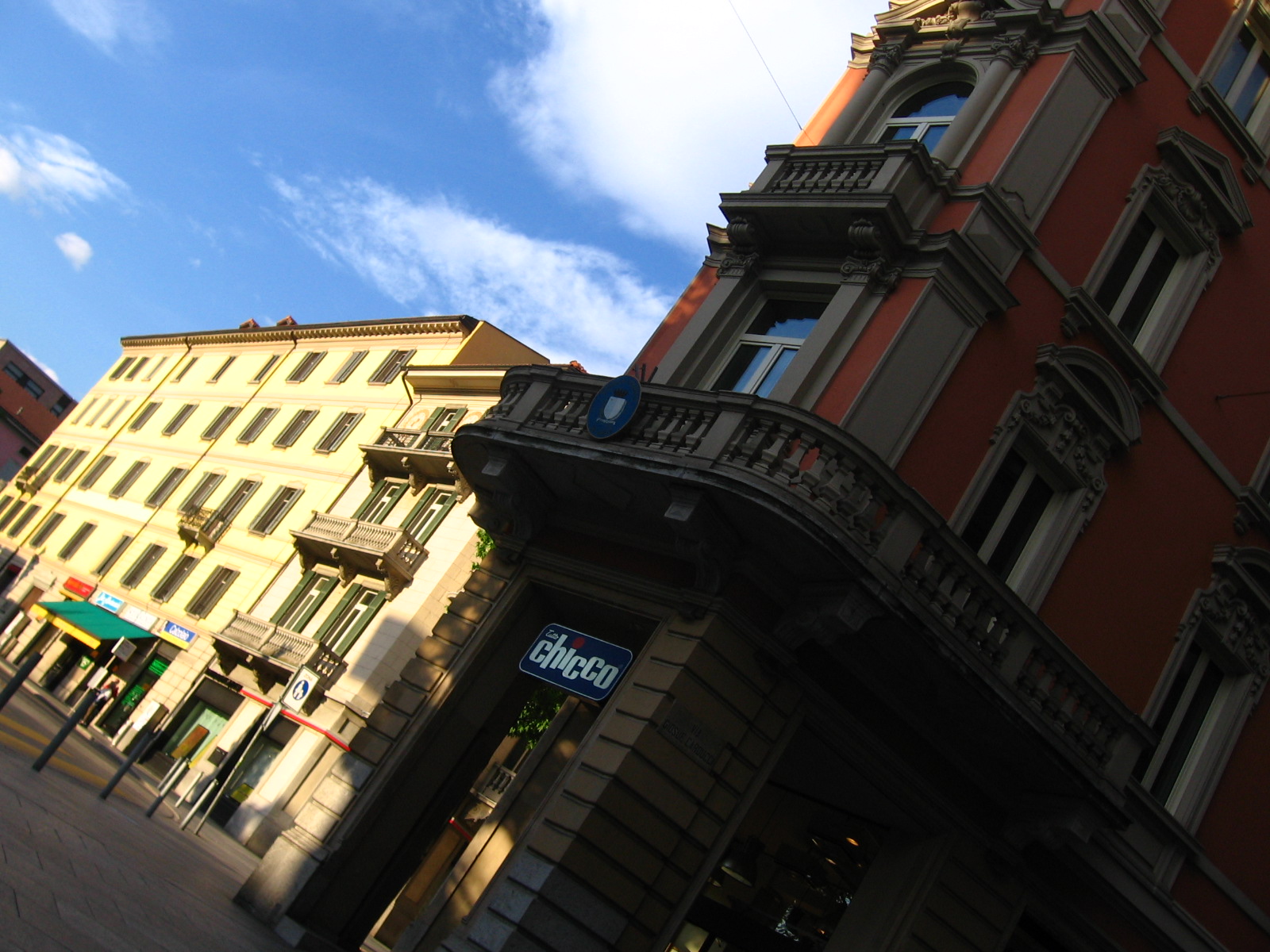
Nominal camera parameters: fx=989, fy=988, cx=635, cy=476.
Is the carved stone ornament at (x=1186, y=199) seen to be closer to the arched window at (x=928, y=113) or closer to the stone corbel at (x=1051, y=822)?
the arched window at (x=928, y=113)

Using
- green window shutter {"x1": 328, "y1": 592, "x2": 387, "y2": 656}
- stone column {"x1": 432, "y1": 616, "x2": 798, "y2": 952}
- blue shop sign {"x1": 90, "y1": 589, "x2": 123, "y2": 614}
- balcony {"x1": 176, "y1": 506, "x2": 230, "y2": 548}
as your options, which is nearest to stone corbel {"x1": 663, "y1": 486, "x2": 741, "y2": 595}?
stone column {"x1": 432, "y1": 616, "x2": 798, "y2": 952}

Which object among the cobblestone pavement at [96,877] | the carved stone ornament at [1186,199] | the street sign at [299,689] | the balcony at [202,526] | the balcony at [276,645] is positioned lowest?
the cobblestone pavement at [96,877]

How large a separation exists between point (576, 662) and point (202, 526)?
2892 cm

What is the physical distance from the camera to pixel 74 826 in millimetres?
11219

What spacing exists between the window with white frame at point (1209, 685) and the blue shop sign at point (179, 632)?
30.1m

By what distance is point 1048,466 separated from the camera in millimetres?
11914

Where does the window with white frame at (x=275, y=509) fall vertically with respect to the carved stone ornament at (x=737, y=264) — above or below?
below

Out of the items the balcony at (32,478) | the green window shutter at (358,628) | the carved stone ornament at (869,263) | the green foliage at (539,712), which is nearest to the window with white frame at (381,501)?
the green window shutter at (358,628)

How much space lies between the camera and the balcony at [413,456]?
29531 millimetres

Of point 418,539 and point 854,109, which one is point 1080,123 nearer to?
point 854,109

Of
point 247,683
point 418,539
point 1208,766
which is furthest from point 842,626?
point 247,683

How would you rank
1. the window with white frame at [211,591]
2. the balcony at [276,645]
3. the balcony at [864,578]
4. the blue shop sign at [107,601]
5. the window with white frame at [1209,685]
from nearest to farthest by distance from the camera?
the balcony at [864,578]
the window with white frame at [1209,685]
the balcony at [276,645]
the window with white frame at [211,591]
the blue shop sign at [107,601]

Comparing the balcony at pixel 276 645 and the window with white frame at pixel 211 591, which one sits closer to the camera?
the balcony at pixel 276 645

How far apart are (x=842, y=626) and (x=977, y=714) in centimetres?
180
